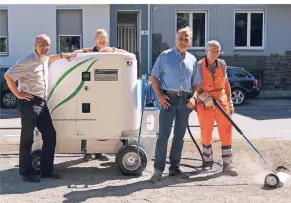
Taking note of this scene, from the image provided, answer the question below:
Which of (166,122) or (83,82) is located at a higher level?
(83,82)

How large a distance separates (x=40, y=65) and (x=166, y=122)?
5.74 ft

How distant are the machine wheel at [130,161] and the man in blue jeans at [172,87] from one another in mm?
309

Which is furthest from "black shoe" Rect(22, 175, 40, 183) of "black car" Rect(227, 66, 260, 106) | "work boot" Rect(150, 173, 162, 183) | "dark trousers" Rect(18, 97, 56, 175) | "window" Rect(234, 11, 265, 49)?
"window" Rect(234, 11, 265, 49)

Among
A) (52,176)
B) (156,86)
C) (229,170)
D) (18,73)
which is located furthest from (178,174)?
→ (18,73)

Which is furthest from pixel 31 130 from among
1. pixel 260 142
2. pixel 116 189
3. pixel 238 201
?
pixel 260 142

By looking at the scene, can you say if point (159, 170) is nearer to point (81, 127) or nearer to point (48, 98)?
point (81, 127)

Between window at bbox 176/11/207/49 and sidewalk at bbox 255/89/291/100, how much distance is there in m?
3.67

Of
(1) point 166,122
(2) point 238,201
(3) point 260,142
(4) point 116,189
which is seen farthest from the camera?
(3) point 260,142

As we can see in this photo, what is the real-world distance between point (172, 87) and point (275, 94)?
17.4 metres

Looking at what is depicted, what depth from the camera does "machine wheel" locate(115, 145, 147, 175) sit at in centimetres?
719

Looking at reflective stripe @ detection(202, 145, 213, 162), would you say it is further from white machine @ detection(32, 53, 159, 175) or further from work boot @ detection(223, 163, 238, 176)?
white machine @ detection(32, 53, 159, 175)

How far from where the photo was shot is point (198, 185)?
6676mm

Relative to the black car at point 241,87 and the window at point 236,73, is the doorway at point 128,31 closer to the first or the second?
the window at point 236,73

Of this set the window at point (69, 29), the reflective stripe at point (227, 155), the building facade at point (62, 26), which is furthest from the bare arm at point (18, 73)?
the window at point (69, 29)
